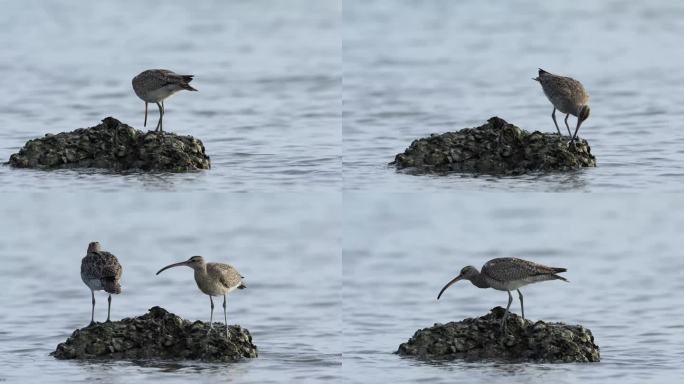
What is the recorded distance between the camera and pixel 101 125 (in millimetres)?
21047

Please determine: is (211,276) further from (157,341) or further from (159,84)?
(159,84)

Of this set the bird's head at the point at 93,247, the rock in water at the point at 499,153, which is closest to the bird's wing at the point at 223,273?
the bird's head at the point at 93,247

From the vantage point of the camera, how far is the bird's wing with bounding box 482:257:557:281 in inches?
762

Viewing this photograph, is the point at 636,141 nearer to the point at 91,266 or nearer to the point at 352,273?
the point at 352,273

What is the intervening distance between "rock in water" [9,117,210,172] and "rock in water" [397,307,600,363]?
378cm

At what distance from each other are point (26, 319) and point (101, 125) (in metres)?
3.09

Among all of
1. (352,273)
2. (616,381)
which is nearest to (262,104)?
(352,273)

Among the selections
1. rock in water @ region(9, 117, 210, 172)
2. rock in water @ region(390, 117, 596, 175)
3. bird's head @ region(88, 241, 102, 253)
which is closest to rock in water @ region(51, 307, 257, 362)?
bird's head @ region(88, 241, 102, 253)

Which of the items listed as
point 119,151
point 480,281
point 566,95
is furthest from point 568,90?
point 119,151

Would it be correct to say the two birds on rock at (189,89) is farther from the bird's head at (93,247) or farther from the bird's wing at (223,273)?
the bird's wing at (223,273)

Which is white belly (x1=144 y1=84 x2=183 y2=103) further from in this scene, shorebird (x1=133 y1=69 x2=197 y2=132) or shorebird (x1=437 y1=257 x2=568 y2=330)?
shorebird (x1=437 y1=257 x2=568 y2=330)

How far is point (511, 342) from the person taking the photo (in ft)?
61.7

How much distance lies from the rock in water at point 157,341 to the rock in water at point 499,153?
3.39 metres

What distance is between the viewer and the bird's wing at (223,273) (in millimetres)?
20078
